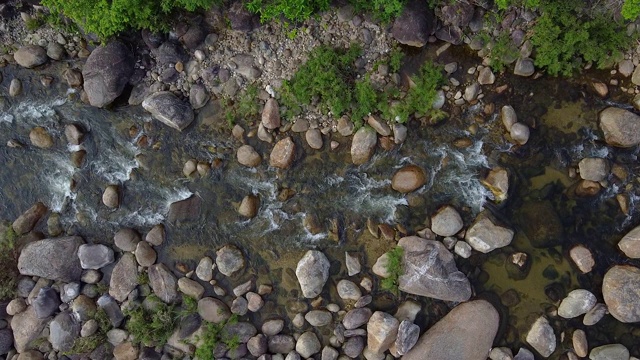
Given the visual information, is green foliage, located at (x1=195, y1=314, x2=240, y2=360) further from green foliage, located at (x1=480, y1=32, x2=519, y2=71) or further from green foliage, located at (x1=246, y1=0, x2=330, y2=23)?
green foliage, located at (x1=480, y1=32, x2=519, y2=71)

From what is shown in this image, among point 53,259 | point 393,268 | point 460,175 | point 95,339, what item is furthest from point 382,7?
point 95,339

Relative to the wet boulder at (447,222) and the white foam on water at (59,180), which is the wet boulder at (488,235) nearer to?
the wet boulder at (447,222)

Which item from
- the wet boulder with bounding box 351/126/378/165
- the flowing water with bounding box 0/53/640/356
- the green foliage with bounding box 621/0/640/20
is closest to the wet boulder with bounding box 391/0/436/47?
the flowing water with bounding box 0/53/640/356

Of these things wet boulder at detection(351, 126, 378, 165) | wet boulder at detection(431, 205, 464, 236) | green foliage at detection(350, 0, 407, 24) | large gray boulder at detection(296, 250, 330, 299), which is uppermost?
green foliage at detection(350, 0, 407, 24)

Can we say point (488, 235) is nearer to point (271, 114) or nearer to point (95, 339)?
point (271, 114)

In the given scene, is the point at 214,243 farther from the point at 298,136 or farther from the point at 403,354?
the point at 403,354

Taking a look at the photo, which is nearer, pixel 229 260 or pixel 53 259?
pixel 229 260
